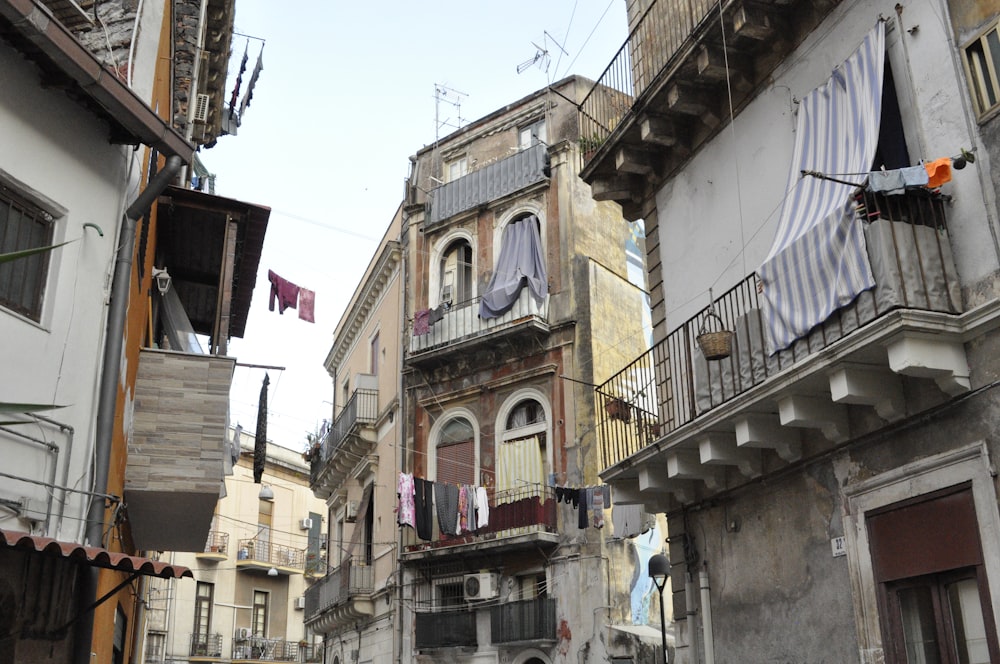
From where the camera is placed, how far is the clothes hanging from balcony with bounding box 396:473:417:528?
21.7 m

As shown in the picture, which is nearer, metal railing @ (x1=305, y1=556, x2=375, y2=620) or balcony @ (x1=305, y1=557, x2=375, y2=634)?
balcony @ (x1=305, y1=557, x2=375, y2=634)

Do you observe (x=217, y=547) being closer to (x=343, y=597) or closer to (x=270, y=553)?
(x=270, y=553)

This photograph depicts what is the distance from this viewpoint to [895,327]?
7.23m

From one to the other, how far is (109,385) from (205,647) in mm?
32415

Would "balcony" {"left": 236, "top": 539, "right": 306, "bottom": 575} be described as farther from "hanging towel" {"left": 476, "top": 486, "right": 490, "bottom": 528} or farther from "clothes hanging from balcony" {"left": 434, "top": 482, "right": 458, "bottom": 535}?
"hanging towel" {"left": 476, "top": 486, "right": 490, "bottom": 528}

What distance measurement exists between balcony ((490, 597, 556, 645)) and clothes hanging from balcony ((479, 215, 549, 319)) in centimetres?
696

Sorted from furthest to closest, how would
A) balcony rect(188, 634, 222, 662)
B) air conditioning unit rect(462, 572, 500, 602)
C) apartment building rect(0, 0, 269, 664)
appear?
balcony rect(188, 634, 222, 662) → air conditioning unit rect(462, 572, 500, 602) → apartment building rect(0, 0, 269, 664)

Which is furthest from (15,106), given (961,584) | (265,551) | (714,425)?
(265,551)

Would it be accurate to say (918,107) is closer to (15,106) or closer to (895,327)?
(895,327)

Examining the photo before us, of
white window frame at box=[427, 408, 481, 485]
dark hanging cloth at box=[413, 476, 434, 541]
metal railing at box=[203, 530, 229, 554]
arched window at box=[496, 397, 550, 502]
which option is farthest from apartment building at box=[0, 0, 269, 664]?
metal railing at box=[203, 530, 229, 554]

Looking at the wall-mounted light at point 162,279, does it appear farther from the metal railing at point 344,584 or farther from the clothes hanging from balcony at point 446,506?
the metal railing at point 344,584

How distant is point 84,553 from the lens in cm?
722

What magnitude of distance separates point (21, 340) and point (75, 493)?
1436mm

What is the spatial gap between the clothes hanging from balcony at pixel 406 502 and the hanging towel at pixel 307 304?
467 centimetres
